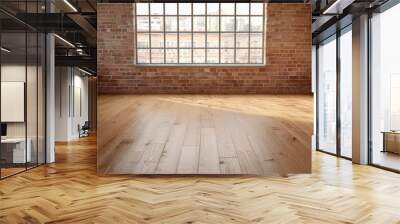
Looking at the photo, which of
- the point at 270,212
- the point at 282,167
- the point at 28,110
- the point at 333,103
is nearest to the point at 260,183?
the point at 282,167

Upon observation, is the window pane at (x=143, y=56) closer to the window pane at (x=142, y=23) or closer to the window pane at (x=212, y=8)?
the window pane at (x=142, y=23)

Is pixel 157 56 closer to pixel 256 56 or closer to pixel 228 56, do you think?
pixel 228 56

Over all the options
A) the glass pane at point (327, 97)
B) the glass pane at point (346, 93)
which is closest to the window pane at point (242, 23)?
the glass pane at point (346, 93)

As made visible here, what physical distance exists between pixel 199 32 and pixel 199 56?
261mm

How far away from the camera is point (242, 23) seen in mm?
3914

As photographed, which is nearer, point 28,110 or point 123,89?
point 123,89

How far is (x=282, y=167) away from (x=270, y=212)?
1008 millimetres

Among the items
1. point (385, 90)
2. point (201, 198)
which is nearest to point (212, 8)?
point (201, 198)

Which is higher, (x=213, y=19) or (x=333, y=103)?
(x=213, y=19)

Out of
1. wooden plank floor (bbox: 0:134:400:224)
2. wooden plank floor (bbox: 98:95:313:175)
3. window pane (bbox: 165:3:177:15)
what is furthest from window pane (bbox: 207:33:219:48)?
wooden plank floor (bbox: 0:134:400:224)

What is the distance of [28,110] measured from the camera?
7.09m

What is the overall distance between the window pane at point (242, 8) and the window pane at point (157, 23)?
0.74 metres

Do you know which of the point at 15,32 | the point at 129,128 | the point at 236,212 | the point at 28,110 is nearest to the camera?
the point at 236,212

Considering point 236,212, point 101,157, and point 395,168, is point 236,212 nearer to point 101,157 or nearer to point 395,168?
point 101,157
